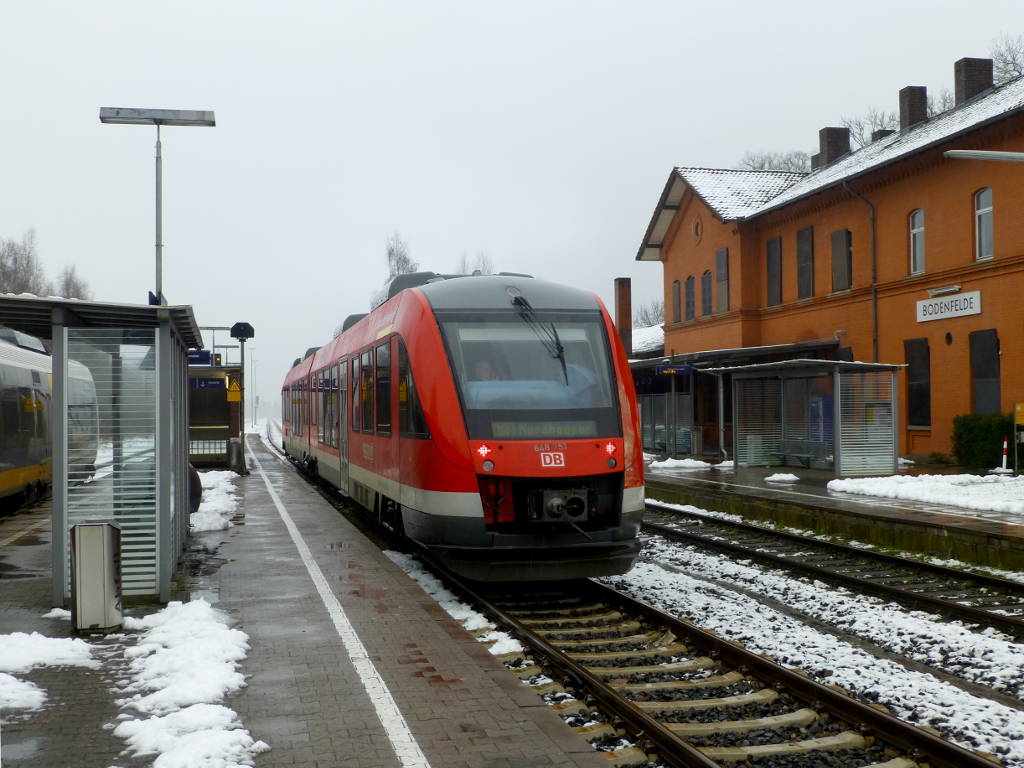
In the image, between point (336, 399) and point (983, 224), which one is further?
point (983, 224)

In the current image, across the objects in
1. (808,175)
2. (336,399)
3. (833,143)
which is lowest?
(336,399)

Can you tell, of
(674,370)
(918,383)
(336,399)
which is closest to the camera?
(336,399)

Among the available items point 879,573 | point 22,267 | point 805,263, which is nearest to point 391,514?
point 879,573

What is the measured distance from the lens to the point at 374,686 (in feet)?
19.5

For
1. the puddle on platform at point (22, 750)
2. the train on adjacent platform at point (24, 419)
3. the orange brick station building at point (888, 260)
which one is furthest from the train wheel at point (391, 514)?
the orange brick station building at point (888, 260)

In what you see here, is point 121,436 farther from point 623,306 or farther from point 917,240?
point 623,306

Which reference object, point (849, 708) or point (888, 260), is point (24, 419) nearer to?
point (849, 708)

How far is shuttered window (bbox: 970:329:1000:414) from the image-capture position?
22.4m

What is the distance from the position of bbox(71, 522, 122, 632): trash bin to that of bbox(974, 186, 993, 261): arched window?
21.2 m

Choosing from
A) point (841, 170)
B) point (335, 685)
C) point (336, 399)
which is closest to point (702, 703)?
point (335, 685)

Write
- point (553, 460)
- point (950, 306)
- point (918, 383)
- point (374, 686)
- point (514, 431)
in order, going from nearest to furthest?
point (374, 686), point (553, 460), point (514, 431), point (950, 306), point (918, 383)

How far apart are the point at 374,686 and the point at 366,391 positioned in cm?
695

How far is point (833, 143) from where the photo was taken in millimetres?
36062

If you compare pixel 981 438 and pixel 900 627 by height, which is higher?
pixel 981 438
